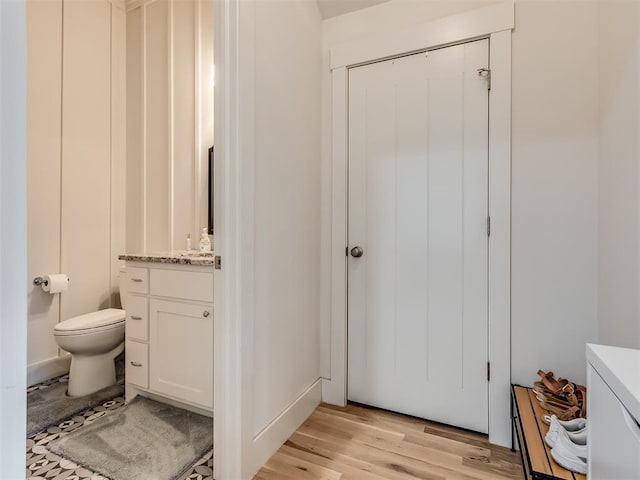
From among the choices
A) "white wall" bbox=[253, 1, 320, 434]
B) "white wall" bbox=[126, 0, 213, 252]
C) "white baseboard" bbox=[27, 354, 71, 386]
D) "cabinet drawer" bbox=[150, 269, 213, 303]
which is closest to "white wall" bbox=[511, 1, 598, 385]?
"white wall" bbox=[253, 1, 320, 434]

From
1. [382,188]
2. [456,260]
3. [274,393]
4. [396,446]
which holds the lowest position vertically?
[396,446]

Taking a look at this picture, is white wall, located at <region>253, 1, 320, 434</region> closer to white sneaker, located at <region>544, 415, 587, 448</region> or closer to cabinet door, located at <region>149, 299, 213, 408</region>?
cabinet door, located at <region>149, 299, 213, 408</region>

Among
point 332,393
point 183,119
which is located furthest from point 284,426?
point 183,119

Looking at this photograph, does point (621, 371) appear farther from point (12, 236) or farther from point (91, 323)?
point (91, 323)

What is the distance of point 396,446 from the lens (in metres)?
1.56

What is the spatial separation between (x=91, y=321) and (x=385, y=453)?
186 centimetres

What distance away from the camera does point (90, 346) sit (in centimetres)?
196

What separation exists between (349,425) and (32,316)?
2.19m

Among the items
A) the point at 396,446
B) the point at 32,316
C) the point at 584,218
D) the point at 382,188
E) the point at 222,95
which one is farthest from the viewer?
the point at 32,316

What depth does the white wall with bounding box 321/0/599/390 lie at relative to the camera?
1.44m

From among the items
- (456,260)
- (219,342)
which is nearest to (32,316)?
(219,342)

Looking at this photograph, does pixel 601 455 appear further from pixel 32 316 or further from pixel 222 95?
pixel 32 316

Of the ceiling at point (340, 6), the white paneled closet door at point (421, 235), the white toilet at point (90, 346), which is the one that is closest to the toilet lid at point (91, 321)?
the white toilet at point (90, 346)

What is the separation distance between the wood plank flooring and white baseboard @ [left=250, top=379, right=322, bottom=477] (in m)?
0.03
